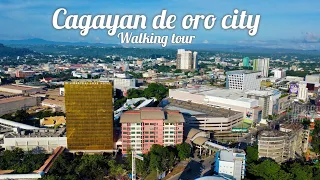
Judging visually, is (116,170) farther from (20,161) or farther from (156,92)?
(156,92)

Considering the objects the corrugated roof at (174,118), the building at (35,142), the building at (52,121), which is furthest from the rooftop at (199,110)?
the building at (35,142)

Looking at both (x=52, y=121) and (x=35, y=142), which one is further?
(x=52, y=121)

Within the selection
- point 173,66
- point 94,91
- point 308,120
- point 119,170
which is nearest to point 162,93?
point 308,120

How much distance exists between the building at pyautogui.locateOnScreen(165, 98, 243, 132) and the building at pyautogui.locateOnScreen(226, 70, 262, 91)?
538 inches

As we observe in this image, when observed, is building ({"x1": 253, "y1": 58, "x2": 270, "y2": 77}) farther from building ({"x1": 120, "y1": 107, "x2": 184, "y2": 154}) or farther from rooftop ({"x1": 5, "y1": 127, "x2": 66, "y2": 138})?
rooftop ({"x1": 5, "y1": 127, "x2": 66, "y2": 138})

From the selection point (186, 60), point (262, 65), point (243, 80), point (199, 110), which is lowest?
point (199, 110)

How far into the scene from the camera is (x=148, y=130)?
2102cm

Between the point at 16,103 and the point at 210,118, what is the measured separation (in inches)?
893

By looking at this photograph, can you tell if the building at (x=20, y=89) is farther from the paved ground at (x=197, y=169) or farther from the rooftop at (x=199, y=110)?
the paved ground at (x=197, y=169)

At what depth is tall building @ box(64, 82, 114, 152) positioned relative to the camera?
2039 centimetres

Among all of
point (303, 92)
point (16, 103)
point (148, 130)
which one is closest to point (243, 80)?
point (303, 92)

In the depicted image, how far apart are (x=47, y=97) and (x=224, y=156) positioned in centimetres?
2925

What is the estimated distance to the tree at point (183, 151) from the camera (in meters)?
20.2

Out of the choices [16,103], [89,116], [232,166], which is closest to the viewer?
[232,166]
